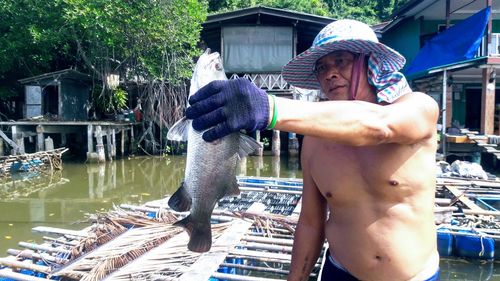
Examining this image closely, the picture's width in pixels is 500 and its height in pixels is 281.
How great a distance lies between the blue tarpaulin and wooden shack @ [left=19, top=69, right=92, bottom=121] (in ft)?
42.1

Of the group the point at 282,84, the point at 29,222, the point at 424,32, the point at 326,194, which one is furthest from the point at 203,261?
the point at 424,32

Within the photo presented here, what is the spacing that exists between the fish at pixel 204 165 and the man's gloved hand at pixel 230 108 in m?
0.37

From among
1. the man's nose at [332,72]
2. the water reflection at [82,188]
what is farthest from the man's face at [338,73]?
the water reflection at [82,188]

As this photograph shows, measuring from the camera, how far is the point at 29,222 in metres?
8.55

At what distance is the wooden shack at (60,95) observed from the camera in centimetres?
1747

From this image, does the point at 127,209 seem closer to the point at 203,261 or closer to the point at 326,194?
the point at 203,261

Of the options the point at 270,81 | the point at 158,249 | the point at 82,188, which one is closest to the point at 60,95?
the point at 82,188

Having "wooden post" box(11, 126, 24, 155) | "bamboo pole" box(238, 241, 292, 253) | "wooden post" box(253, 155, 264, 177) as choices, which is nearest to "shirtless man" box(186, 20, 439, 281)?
"bamboo pole" box(238, 241, 292, 253)

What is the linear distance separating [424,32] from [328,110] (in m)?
17.5

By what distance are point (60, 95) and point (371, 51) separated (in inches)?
703

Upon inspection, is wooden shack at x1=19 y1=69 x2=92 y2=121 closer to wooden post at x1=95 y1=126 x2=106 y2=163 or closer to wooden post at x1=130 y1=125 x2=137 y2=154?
wooden post at x1=130 y1=125 x2=137 y2=154

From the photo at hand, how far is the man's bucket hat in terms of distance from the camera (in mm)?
1880

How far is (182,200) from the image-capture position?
216 cm

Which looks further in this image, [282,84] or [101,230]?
[282,84]
